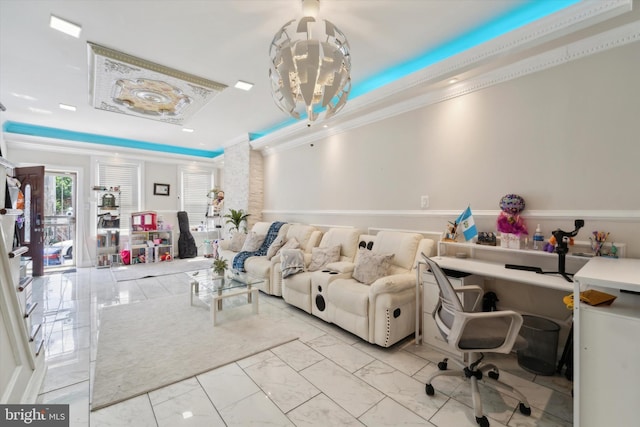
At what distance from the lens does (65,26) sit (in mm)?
2430

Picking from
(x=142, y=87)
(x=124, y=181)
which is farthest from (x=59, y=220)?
(x=142, y=87)

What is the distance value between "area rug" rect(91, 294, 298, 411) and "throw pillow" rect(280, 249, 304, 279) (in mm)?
582

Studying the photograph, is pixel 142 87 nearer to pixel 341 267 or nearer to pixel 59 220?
pixel 341 267

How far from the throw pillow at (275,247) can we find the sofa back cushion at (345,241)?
85 cm

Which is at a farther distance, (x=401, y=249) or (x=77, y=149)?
(x=77, y=149)

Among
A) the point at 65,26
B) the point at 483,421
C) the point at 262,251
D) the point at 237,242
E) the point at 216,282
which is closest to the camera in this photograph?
the point at 483,421

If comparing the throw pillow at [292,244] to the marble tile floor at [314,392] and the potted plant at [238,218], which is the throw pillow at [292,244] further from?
the potted plant at [238,218]

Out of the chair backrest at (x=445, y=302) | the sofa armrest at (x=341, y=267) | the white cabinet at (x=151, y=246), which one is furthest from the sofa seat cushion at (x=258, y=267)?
the white cabinet at (x=151, y=246)

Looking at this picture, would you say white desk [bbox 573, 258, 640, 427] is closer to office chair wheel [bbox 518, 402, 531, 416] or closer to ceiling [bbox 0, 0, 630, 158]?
office chair wheel [bbox 518, 402, 531, 416]

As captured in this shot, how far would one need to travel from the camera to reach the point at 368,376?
2156 millimetres

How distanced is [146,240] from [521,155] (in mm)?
7587

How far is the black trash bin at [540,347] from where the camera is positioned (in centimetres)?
213

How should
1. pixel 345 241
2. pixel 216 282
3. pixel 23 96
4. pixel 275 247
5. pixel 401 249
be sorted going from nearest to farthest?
pixel 401 249 → pixel 216 282 → pixel 345 241 → pixel 23 96 → pixel 275 247

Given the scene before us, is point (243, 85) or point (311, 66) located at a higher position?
point (243, 85)
